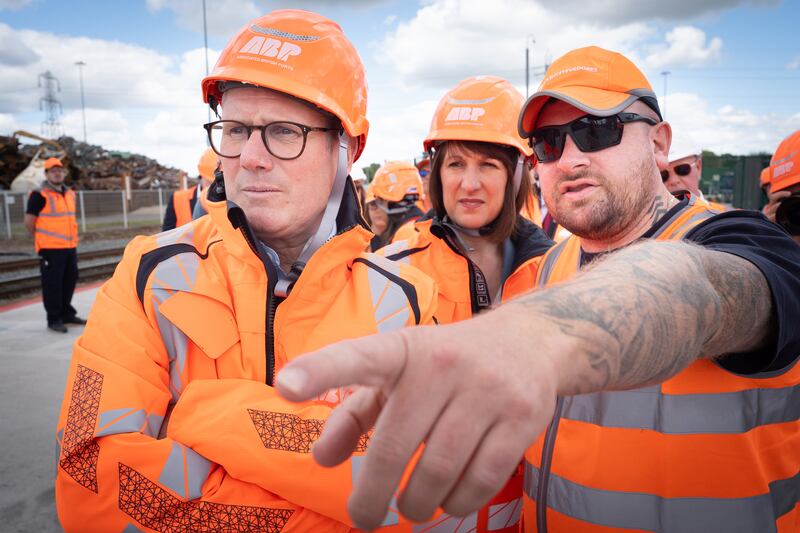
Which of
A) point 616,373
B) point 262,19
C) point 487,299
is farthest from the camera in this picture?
point 487,299

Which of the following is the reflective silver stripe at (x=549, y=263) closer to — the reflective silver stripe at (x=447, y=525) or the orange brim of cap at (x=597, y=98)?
the orange brim of cap at (x=597, y=98)

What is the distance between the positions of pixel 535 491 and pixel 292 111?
5.42ft

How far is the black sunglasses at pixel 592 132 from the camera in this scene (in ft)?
6.71

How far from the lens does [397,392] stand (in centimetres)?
62

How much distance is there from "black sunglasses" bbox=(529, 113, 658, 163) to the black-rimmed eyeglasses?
1069 mm

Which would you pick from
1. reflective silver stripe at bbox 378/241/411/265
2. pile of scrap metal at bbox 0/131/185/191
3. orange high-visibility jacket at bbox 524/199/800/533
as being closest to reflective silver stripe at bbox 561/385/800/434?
orange high-visibility jacket at bbox 524/199/800/533

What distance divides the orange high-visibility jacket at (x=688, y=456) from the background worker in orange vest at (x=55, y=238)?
24.9 feet

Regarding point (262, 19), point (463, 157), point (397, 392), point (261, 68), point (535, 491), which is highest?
point (262, 19)

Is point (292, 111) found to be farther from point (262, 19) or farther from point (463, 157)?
point (463, 157)

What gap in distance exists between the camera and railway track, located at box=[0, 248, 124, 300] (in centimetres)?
975

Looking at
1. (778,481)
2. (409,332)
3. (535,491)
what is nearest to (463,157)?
(535,491)

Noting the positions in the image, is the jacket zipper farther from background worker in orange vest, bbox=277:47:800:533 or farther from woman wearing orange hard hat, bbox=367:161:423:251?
woman wearing orange hard hat, bbox=367:161:423:251

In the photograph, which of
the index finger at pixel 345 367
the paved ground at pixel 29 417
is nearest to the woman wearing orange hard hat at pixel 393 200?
the paved ground at pixel 29 417

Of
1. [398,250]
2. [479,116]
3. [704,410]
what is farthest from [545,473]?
[479,116]
